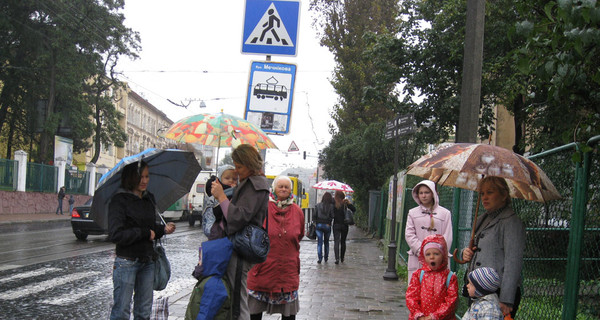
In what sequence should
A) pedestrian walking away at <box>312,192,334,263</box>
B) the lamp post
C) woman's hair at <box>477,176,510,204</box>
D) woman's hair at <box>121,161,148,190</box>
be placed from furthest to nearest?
pedestrian walking away at <box>312,192,334,263</box>, the lamp post, woman's hair at <box>121,161,148,190</box>, woman's hair at <box>477,176,510,204</box>

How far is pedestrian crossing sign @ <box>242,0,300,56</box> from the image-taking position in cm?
765

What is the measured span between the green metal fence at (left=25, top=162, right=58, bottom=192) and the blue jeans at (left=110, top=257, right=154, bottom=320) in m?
31.0

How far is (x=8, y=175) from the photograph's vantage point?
3067cm

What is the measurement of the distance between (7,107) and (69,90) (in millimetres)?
4899

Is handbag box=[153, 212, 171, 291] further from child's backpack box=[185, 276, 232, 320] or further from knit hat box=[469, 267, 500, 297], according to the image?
knit hat box=[469, 267, 500, 297]

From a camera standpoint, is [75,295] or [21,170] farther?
[21,170]

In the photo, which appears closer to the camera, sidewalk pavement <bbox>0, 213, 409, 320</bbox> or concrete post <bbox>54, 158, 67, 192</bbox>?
sidewalk pavement <bbox>0, 213, 409, 320</bbox>

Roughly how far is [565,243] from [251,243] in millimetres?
2257

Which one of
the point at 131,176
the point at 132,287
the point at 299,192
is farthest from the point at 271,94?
the point at 299,192

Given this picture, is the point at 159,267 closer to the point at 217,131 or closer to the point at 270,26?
the point at 217,131

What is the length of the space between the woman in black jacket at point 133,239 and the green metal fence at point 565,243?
3174 mm

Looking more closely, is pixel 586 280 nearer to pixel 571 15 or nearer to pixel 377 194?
pixel 571 15

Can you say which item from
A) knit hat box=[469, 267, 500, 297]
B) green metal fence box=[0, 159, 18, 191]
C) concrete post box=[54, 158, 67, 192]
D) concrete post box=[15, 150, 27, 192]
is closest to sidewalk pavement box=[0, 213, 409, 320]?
knit hat box=[469, 267, 500, 297]

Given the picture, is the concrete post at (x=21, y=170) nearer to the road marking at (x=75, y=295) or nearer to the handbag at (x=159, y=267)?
the road marking at (x=75, y=295)
